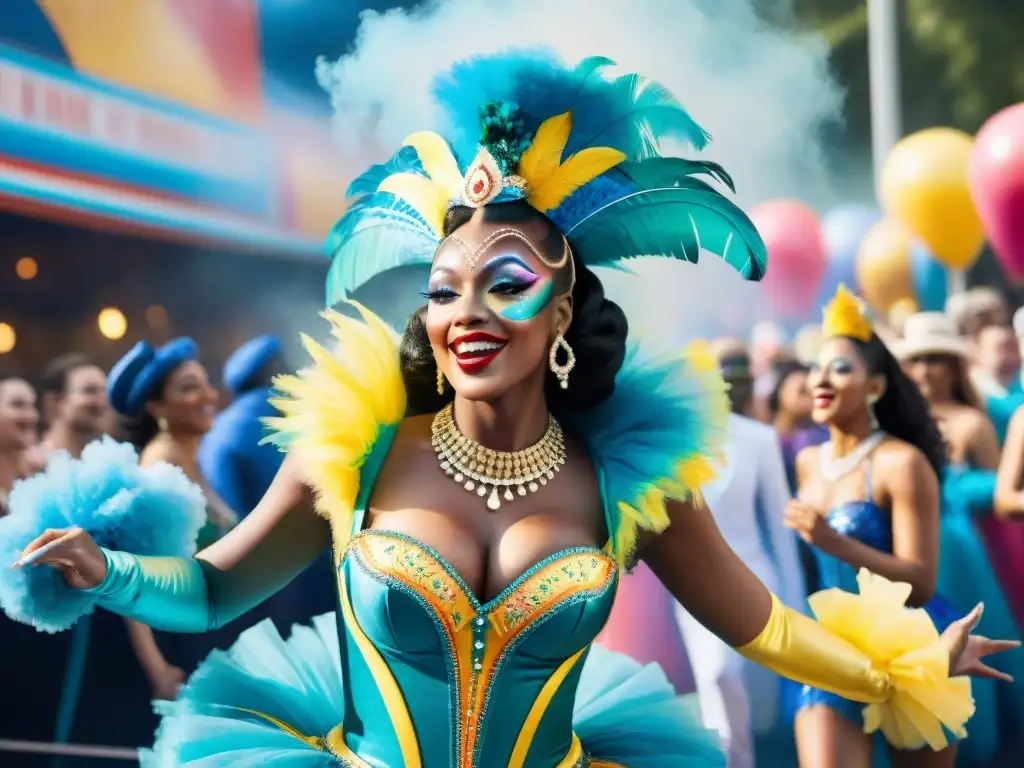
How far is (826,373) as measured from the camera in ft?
13.6

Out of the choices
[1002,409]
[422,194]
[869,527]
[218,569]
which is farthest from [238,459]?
[1002,409]

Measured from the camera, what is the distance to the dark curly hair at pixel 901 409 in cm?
409

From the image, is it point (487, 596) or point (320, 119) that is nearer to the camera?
point (487, 596)

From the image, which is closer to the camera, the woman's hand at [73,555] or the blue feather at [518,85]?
the woman's hand at [73,555]

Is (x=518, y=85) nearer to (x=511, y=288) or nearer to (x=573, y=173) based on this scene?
(x=573, y=173)

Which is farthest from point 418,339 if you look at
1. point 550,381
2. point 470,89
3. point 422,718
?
point 422,718

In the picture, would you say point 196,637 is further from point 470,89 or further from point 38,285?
point 470,89

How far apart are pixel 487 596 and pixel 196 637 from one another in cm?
291

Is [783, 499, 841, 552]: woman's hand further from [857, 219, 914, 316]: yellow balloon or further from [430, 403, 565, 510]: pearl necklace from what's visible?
[857, 219, 914, 316]: yellow balloon

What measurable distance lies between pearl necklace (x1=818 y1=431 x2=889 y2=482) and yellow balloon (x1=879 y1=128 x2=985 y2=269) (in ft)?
9.83

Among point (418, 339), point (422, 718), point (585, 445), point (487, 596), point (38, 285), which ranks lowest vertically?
point (422, 718)

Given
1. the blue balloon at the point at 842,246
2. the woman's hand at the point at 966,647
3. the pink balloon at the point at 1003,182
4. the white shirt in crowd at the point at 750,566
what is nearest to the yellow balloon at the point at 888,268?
the blue balloon at the point at 842,246

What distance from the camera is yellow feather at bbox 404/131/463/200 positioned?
2.27 meters

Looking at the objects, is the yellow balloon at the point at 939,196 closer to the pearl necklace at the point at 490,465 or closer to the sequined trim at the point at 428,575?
the pearl necklace at the point at 490,465
